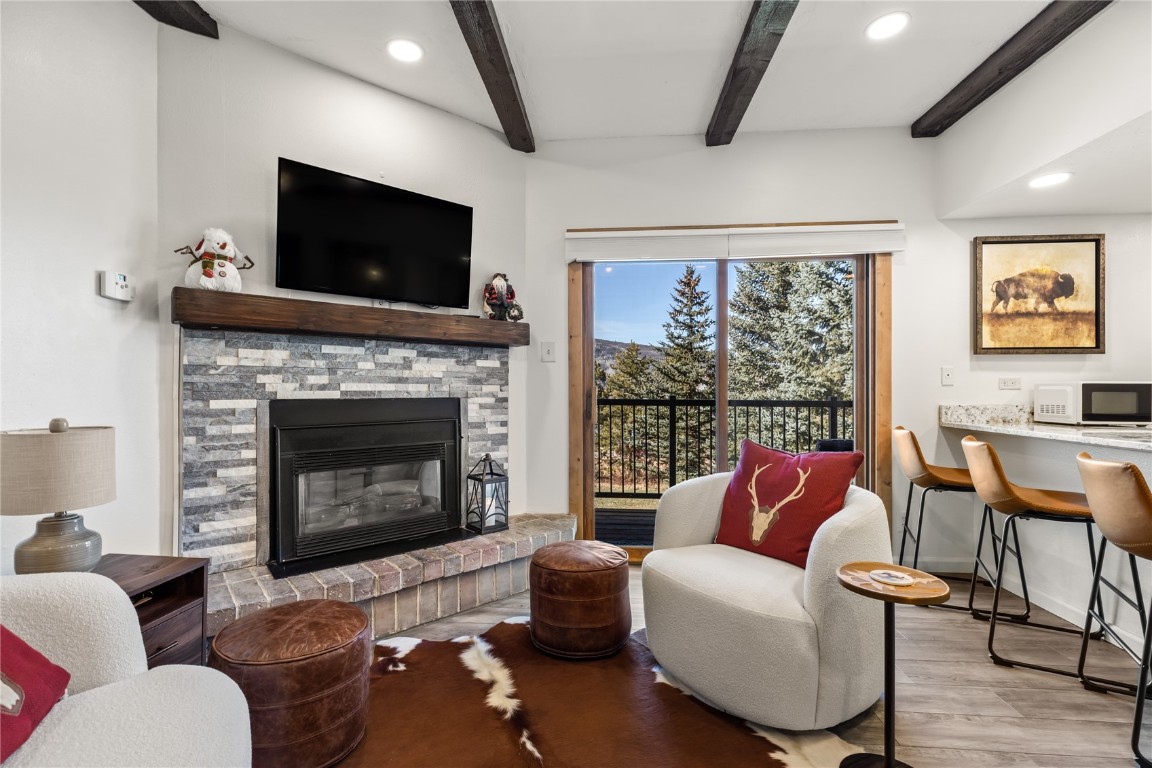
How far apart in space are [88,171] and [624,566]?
8.27 ft

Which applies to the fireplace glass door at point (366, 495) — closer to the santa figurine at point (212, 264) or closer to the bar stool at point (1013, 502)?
the santa figurine at point (212, 264)

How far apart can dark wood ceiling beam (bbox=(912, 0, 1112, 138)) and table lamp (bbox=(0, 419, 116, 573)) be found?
3.81m

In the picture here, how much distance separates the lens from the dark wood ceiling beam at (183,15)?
2.14m

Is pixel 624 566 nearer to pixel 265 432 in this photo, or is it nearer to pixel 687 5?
pixel 265 432

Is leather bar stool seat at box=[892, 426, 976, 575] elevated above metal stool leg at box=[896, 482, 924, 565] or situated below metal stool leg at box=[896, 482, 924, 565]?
above

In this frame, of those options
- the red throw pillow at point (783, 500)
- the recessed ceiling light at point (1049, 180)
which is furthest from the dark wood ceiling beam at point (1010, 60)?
the red throw pillow at point (783, 500)

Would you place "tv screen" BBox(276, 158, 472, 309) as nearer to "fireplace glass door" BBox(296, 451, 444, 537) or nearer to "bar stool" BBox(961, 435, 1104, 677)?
"fireplace glass door" BBox(296, 451, 444, 537)

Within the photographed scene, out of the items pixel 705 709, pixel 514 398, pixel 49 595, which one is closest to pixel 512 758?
pixel 705 709

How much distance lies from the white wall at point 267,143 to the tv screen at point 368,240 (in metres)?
0.12

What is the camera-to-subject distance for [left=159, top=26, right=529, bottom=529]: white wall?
2.28m

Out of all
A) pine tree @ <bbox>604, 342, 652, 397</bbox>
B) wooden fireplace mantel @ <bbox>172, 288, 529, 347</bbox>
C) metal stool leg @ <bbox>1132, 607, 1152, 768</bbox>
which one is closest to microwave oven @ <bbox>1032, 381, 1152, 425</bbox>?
metal stool leg @ <bbox>1132, 607, 1152, 768</bbox>

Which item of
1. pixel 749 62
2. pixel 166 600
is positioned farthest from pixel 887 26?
pixel 166 600

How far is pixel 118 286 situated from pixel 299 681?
66.0 inches

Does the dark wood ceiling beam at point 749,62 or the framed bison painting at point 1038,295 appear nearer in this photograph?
the dark wood ceiling beam at point 749,62
